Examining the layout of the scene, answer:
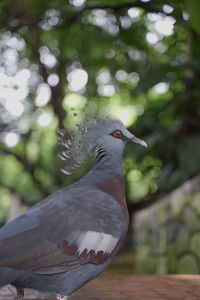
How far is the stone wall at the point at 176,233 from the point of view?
6.52 metres

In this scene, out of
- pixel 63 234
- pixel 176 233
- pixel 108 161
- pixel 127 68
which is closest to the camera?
pixel 63 234

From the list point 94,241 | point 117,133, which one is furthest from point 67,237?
point 117,133

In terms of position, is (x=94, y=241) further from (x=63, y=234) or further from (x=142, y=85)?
(x=142, y=85)

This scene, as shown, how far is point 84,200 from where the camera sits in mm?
2451

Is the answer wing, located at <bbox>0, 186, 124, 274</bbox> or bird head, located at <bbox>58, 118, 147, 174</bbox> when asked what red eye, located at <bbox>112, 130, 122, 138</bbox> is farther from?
wing, located at <bbox>0, 186, 124, 274</bbox>

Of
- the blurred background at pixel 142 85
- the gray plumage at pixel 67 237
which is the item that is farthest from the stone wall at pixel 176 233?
the gray plumage at pixel 67 237

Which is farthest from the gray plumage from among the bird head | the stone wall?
the stone wall

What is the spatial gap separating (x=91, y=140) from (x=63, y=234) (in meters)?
0.57

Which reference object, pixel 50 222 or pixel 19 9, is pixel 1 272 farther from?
pixel 19 9

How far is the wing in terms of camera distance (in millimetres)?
2283

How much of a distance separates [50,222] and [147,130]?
629 centimetres

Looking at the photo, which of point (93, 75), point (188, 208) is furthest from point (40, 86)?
point (188, 208)

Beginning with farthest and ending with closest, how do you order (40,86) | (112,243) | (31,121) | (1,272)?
(31,121) → (40,86) → (112,243) → (1,272)

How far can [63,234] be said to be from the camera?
2.34 meters
